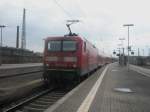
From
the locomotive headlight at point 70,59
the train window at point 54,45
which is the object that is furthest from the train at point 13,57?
the locomotive headlight at point 70,59

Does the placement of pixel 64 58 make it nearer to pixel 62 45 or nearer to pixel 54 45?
pixel 62 45

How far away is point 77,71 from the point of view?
1875 centimetres

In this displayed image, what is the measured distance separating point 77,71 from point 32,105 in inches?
257

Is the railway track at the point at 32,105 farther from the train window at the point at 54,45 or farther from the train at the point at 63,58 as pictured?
the train window at the point at 54,45

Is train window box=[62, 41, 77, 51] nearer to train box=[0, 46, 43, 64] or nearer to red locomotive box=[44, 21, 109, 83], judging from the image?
red locomotive box=[44, 21, 109, 83]

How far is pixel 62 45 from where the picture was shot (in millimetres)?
19594

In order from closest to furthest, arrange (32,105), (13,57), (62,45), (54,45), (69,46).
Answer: (32,105) < (69,46) < (62,45) < (54,45) < (13,57)

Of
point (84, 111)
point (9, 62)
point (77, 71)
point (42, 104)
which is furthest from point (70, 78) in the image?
point (9, 62)

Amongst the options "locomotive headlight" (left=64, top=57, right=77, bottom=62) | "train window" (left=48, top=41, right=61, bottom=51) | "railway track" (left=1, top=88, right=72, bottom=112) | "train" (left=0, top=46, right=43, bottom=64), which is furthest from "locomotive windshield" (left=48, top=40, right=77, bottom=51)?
"train" (left=0, top=46, right=43, bottom=64)

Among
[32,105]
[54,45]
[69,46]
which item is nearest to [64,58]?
[69,46]

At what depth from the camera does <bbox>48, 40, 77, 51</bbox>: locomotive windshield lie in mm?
19344

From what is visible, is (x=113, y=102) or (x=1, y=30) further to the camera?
(x=1, y=30)

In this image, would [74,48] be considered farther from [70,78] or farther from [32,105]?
[32,105]

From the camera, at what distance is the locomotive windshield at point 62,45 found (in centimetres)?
1934
